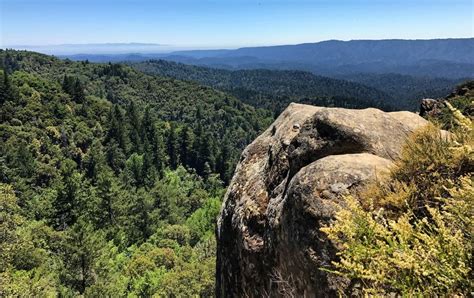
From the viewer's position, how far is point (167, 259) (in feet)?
139

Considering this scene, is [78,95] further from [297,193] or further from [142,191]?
[297,193]

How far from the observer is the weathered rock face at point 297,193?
5605mm

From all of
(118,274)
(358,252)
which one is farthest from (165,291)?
(358,252)

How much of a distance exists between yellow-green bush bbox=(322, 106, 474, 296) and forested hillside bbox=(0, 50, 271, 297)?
19.7 m

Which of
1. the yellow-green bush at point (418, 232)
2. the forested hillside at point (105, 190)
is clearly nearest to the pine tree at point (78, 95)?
the forested hillside at point (105, 190)

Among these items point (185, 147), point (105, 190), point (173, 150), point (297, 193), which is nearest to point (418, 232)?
point (297, 193)

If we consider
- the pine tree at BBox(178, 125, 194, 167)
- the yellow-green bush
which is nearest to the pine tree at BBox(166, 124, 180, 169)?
the pine tree at BBox(178, 125, 194, 167)

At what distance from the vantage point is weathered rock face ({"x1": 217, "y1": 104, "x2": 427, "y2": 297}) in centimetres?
561

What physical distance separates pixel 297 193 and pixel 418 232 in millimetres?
2464

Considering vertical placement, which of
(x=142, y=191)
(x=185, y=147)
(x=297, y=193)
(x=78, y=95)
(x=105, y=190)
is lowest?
(x=185, y=147)

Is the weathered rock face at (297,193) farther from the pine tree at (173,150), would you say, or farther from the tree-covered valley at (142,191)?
the pine tree at (173,150)

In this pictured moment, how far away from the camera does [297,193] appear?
→ 605 cm

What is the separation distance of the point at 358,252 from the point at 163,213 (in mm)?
65134

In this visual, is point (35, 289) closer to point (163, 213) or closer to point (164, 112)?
point (163, 213)
